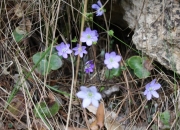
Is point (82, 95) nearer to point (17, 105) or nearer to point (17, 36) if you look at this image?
point (17, 105)

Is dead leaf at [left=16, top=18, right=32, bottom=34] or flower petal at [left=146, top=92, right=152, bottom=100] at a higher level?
dead leaf at [left=16, top=18, right=32, bottom=34]

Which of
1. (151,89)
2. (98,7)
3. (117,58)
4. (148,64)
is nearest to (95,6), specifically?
(98,7)

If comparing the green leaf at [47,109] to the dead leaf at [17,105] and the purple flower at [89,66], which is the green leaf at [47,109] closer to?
the dead leaf at [17,105]

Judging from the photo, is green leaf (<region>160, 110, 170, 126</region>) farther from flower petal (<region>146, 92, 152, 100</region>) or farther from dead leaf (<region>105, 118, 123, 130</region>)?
dead leaf (<region>105, 118, 123, 130</region>)

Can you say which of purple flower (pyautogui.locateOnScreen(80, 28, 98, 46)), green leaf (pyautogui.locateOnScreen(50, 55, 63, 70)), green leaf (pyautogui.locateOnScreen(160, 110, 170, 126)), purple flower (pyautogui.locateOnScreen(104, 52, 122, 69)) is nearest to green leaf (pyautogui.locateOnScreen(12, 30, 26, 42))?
green leaf (pyautogui.locateOnScreen(50, 55, 63, 70))

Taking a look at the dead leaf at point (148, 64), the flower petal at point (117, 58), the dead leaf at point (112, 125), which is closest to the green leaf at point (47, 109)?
the dead leaf at point (112, 125)
